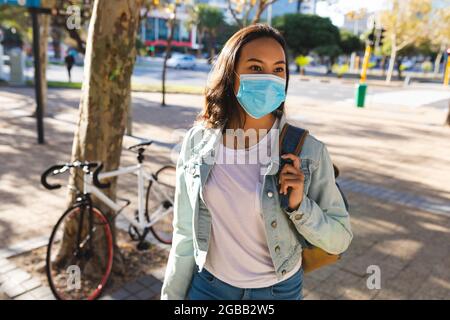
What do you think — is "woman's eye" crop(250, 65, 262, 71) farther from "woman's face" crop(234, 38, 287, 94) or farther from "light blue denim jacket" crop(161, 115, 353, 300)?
"light blue denim jacket" crop(161, 115, 353, 300)

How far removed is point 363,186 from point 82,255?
15.3ft

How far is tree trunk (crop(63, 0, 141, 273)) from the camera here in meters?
3.29

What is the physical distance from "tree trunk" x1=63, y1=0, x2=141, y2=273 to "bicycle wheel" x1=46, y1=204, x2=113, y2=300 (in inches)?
4.2

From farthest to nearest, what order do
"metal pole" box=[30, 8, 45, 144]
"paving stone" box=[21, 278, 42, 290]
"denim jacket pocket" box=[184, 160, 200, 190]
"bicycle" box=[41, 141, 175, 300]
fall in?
"metal pole" box=[30, 8, 45, 144], "paving stone" box=[21, 278, 42, 290], "bicycle" box=[41, 141, 175, 300], "denim jacket pocket" box=[184, 160, 200, 190]

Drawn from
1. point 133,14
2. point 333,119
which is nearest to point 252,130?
point 133,14

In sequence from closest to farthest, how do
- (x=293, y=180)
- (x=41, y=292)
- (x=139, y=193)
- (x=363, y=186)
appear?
(x=293, y=180) < (x=41, y=292) < (x=139, y=193) < (x=363, y=186)

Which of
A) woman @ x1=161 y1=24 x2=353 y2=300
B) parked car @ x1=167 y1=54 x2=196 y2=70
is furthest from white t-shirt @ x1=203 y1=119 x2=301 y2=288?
parked car @ x1=167 y1=54 x2=196 y2=70

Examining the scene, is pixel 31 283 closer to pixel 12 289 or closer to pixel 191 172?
pixel 12 289

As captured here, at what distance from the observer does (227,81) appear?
1693mm

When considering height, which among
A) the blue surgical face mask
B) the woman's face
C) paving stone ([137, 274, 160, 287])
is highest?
the woman's face

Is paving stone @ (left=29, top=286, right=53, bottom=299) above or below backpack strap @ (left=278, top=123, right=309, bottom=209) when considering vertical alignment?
below

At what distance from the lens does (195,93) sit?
65.6 ft

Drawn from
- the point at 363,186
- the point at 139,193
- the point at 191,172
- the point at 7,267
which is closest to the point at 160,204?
the point at 139,193

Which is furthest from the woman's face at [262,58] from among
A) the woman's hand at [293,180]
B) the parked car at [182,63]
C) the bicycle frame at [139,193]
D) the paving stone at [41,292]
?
the parked car at [182,63]
